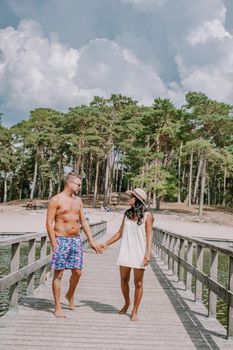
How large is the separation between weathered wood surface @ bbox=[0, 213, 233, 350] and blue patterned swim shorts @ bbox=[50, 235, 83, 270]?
25.6 inches

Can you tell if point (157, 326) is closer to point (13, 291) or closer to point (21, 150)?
point (13, 291)

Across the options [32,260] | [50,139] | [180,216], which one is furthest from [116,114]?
[32,260]

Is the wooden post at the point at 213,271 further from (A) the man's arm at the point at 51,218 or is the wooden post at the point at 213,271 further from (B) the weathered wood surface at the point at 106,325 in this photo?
(A) the man's arm at the point at 51,218

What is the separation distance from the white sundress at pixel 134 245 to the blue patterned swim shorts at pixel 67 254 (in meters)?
0.58

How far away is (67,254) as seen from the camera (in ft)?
18.6

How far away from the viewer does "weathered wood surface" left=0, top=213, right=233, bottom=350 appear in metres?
4.55

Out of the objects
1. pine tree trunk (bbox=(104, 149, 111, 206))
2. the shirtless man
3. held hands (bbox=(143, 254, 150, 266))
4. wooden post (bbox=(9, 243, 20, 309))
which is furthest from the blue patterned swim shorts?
pine tree trunk (bbox=(104, 149, 111, 206))

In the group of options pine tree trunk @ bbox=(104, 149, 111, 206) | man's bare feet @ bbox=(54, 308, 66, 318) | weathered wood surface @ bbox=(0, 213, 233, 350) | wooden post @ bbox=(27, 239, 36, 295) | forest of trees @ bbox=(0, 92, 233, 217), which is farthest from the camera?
pine tree trunk @ bbox=(104, 149, 111, 206)

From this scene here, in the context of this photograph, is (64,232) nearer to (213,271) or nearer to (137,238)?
(137,238)

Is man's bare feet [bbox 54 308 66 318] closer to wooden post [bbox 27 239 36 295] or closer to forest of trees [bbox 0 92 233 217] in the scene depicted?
wooden post [bbox 27 239 36 295]

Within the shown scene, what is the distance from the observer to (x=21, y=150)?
67312 mm

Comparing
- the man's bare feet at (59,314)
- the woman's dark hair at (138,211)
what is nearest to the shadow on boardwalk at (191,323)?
the woman's dark hair at (138,211)

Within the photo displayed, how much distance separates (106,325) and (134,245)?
101 cm

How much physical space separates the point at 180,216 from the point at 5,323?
1636 inches
